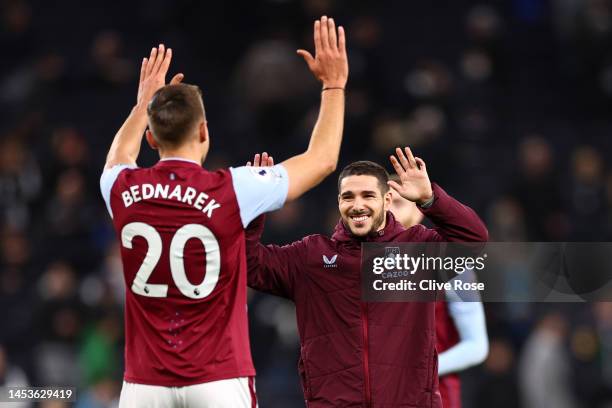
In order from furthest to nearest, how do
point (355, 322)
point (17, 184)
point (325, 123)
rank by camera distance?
point (17, 184), point (355, 322), point (325, 123)

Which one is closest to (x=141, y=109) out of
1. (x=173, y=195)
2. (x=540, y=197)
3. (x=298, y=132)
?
(x=173, y=195)

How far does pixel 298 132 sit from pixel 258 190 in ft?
27.3

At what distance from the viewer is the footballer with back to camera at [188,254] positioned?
4.02 meters

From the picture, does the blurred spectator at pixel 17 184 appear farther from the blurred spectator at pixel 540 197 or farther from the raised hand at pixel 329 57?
the raised hand at pixel 329 57

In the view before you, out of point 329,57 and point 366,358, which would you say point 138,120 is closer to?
point 329,57

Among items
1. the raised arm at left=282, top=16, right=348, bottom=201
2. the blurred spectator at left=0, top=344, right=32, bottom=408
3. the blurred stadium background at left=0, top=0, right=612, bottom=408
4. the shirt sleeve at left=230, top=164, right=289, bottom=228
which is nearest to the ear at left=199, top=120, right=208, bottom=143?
the shirt sleeve at left=230, top=164, right=289, bottom=228

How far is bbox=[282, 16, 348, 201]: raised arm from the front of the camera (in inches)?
163

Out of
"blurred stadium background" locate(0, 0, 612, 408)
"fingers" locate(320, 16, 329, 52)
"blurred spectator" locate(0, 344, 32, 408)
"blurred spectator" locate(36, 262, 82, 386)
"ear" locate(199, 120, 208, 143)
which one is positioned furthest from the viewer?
"blurred stadium background" locate(0, 0, 612, 408)

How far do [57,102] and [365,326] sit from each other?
956 centimetres

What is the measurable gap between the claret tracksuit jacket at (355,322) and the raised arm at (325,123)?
74 centimetres

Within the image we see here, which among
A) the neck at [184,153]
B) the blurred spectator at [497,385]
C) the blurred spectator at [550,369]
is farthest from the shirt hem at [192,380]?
the blurred spectator at [550,369]

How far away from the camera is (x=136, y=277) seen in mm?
4074

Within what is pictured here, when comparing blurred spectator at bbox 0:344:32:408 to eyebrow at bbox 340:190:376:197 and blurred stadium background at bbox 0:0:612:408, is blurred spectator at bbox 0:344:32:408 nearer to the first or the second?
blurred stadium background at bbox 0:0:612:408

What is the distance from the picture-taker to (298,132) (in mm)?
12383
